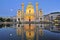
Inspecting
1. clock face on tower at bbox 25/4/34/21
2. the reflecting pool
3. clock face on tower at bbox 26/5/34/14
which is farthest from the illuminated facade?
the reflecting pool

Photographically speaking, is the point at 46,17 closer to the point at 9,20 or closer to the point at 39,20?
the point at 39,20

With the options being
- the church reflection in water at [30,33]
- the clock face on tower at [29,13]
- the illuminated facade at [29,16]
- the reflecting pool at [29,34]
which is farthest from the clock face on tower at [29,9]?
the reflecting pool at [29,34]

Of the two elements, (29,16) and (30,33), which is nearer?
(30,33)

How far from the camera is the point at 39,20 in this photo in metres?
14.1

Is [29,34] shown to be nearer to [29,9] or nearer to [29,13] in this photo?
[29,13]

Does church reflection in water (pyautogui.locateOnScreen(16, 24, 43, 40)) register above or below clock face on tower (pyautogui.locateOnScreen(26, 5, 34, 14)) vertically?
below

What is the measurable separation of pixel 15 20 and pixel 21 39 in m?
10.9

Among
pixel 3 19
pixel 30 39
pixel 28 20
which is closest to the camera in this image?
pixel 30 39

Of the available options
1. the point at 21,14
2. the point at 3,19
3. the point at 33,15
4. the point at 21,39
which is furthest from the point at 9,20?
the point at 21,39

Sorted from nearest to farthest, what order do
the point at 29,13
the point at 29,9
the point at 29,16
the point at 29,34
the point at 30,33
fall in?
the point at 29,34
the point at 30,33
the point at 29,16
the point at 29,13
the point at 29,9

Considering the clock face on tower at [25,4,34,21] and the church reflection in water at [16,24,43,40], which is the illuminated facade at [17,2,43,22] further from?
the church reflection in water at [16,24,43,40]

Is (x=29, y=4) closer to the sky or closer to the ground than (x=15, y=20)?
closer to the sky

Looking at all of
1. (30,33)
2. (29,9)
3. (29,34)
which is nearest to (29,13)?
(29,9)

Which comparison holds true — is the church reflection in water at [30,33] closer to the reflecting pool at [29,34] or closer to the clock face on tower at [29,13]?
the reflecting pool at [29,34]
